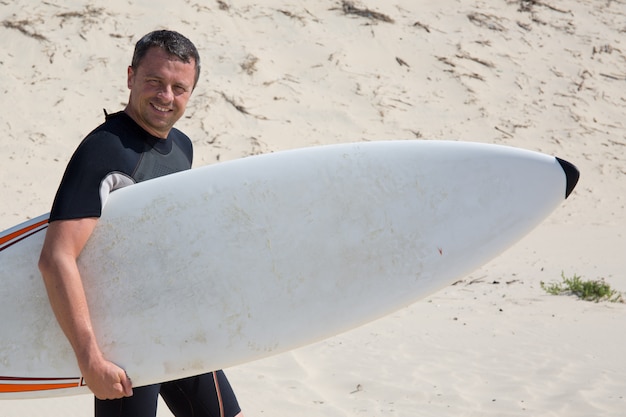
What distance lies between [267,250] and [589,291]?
445 cm

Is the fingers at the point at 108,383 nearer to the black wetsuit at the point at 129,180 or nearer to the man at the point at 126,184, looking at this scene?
the man at the point at 126,184

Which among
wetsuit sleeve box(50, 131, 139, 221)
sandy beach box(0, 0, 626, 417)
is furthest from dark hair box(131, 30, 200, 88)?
sandy beach box(0, 0, 626, 417)

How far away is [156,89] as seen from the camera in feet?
6.22

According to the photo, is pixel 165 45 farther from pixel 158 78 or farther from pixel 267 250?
pixel 267 250

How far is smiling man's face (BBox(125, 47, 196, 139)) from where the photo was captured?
189 centimetres

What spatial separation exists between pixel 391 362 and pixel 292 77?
679 centimetres

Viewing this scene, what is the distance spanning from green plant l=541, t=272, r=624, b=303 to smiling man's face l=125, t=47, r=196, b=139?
474cm

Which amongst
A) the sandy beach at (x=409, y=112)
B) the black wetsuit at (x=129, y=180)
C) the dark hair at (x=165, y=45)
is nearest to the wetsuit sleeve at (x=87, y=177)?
the black wetsuit at (x=129, y=180)

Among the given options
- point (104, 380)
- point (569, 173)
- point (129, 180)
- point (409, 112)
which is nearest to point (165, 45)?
point (129, 180)

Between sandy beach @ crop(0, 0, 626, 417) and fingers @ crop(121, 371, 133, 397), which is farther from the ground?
fingers @ crop(121, 371, 133, 397)

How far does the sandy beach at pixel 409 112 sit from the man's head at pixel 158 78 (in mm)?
2408

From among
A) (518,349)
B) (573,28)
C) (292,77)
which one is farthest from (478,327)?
(573,28)

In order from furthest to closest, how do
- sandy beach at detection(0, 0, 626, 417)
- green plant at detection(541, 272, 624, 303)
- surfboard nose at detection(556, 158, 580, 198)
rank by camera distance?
green plant at detection(541, 272, 624, 303) → sandy beach at detection(0, 0, 626, 417) → surfboard nose at detection(556, 158, 580, 198)

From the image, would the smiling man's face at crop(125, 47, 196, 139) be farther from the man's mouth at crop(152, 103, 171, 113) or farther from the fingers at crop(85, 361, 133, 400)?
the fingers at crop(85, 361, 133, 400)
